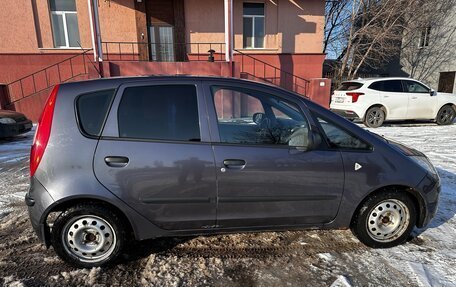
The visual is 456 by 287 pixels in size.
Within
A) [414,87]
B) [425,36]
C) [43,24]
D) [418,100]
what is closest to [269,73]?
[414,87]

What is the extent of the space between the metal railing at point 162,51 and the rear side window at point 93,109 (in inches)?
412

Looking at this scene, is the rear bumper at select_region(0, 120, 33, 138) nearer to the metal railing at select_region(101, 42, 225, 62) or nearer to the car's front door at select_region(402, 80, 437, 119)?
the metal railing at select_region(101, 42, 225, 62)

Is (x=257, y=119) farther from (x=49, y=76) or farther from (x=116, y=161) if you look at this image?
(x=49, y=76)

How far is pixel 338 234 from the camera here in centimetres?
321

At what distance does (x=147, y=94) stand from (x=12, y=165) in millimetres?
4762

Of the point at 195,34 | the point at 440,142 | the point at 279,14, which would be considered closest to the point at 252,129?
the point at 440,142

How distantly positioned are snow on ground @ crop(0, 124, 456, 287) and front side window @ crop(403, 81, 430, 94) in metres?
7.32

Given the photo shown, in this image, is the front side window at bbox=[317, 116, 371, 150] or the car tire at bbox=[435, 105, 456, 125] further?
the car tire at bbox=[435, 105, 456, 125]

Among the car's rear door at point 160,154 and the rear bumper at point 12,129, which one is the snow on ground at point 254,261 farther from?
the rear bumper at point 12,129

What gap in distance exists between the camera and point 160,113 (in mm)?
2559

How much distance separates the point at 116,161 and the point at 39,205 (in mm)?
746

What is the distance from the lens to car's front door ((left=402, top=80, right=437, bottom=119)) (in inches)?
377

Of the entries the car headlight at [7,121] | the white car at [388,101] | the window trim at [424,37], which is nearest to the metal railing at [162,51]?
the car headlight at [7,121]

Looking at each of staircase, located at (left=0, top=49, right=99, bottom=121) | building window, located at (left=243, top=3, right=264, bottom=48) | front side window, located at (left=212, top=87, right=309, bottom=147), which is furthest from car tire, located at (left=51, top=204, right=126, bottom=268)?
building window, located at (left=243, top=3, right=264, bottom=48)
